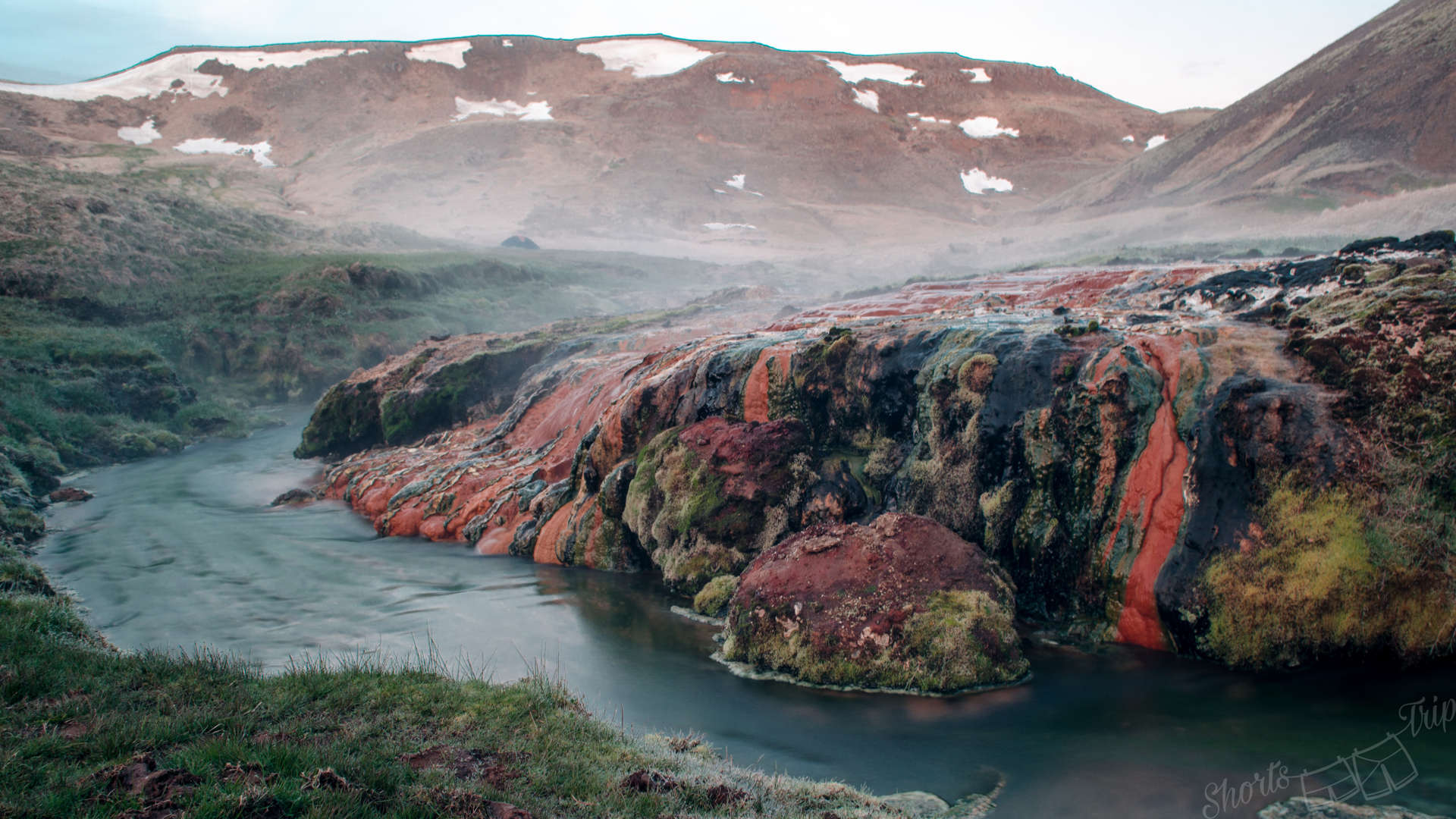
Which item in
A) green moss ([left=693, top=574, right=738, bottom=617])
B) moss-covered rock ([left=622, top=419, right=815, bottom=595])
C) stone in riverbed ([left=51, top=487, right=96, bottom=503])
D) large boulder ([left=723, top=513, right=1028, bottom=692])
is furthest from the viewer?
stone in riverbed ([left=51, top=487, right=96, bottom=503])

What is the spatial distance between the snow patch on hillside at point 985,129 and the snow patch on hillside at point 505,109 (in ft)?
151

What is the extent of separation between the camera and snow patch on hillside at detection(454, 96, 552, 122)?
93.4 m

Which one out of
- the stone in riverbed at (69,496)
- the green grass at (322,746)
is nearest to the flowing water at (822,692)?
the green grass at (322,746)

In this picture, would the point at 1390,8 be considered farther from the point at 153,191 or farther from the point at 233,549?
the point at 153,191

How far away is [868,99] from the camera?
9712 centimetres

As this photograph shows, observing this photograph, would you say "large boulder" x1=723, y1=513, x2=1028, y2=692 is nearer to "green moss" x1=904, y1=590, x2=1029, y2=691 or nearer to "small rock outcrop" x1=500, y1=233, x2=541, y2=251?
"green moss" x1=904, y1=590, x2=1029, y2=691

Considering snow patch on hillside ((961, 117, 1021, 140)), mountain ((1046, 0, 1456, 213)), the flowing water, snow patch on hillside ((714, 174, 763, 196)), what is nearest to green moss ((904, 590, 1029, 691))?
the flowing water

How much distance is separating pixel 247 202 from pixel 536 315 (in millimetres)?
28867

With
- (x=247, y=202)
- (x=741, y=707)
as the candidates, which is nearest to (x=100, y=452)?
(x=741, y=707)

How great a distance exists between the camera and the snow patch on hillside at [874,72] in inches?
3922

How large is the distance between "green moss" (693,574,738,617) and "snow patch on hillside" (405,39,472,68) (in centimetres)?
10726

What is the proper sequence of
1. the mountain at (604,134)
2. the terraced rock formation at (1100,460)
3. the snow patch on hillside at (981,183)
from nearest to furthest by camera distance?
the terraced rock formation at (1100,460) → the mountain at (604,134) → the snow patch on hillside at (981,183)

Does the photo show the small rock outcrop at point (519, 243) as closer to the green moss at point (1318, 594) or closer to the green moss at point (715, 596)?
the green moss at point (715, 596)

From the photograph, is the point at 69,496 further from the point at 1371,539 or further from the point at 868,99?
the point at 868,99
